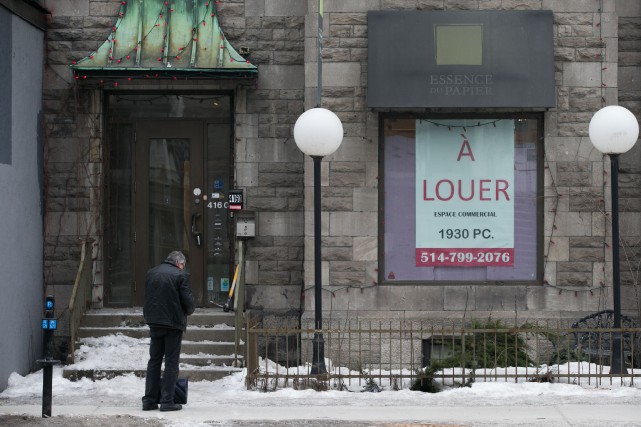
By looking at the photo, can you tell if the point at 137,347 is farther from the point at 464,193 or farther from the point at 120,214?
the point at 464,193

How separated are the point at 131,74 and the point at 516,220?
5389 mm

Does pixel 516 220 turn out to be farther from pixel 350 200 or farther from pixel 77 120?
pixel 77 120

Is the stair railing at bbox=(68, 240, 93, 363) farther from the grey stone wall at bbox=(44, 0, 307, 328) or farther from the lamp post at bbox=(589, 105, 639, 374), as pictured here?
the lamp post at bbox=(589, 105, 639, 374)

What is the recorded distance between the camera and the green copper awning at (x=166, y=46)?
43.7ft

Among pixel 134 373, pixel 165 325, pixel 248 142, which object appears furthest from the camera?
pixel 248 142

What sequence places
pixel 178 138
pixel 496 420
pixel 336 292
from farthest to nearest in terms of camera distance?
pixel 178 138
pixel 336 292
pixel 496 420

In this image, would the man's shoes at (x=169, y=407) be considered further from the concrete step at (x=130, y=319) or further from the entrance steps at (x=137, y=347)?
the concrete step at (x=130, y=319)

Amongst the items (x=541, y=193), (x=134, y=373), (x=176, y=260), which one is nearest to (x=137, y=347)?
(x=134, y=373)

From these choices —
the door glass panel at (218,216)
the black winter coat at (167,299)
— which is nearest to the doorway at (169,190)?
the door glass panel at (218,216)

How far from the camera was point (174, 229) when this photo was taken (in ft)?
46.7

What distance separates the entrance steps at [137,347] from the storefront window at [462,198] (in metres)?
2.31

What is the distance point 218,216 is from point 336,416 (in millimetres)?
4890

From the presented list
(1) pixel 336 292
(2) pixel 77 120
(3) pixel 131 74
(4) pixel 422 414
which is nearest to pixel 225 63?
(3) pixel 131 74

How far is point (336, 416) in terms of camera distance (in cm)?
994
